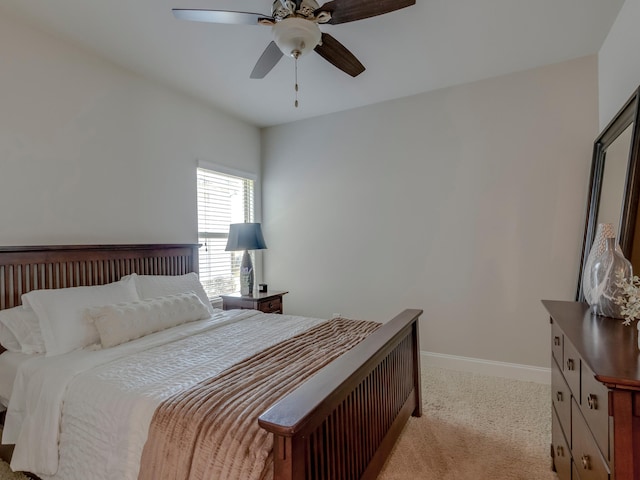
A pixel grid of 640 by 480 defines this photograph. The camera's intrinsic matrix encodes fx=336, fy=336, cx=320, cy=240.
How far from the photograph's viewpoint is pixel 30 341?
6.29ft

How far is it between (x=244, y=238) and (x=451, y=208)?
2107 millimetres

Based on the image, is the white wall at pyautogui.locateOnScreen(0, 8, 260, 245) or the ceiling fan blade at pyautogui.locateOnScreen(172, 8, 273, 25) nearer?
the ceiling fan blade at pyautogui.locateOnScreen(172, 8, 273, 25)

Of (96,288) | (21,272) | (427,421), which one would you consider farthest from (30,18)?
(427,421)

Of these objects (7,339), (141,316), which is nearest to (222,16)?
(141,316)

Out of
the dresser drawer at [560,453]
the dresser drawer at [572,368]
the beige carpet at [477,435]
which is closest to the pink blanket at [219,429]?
the beige carpet at [477,435]

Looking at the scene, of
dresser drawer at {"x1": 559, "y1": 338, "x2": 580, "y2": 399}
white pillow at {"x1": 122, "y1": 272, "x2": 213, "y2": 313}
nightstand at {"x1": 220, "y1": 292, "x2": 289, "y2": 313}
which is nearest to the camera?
dresser drawer at {"x1": 559, "y1": 338, "x2": 580, "y2": 399}

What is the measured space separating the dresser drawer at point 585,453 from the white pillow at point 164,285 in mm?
2389

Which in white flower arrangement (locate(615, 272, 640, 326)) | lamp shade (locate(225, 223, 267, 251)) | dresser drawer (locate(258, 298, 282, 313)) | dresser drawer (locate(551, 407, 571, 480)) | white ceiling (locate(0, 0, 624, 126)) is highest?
white ceiling (locate(0, 0, 624, 126))

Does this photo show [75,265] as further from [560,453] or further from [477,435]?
[560,453]

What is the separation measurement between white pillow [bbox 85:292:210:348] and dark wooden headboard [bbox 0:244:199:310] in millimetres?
509

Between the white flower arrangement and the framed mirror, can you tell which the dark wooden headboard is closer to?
the white flower arrangement

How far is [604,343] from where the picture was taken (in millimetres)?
1188

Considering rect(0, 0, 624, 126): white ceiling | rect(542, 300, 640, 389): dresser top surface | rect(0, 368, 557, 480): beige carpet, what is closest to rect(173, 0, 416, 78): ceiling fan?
rect(0, 0, 624, 126): white ceiling

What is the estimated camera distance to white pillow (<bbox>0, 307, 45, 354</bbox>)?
190 centimetres
